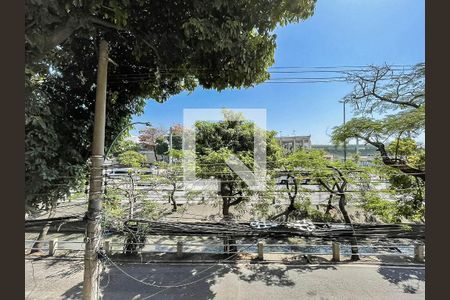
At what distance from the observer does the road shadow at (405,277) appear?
3659mm

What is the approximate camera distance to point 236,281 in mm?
3902

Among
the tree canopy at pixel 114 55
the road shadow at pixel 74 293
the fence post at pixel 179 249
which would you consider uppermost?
the tree canopy at pixel 114 55

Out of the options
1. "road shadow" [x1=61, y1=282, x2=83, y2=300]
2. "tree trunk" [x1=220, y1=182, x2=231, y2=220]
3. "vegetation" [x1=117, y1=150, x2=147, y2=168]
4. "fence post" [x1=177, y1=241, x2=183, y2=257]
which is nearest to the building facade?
"tree trunk" [x1=220, y1=182, x2=231, y2=220]

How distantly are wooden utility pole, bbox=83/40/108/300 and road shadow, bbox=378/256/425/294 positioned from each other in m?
4.54

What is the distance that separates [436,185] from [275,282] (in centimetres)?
389

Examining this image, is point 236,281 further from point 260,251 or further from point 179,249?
point 179,249

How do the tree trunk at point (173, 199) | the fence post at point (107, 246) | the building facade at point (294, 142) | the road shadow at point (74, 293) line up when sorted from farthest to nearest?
the building facade at point (294, 142), the tree trunk at point (173, 199), the fence post at point (107, 246), the road shadow at point (74, 293)

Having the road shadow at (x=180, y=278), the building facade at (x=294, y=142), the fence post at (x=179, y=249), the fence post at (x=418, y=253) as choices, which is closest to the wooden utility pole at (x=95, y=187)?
the road shadow at (x=180, y=278)

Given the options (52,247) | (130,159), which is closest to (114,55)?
(130,159)

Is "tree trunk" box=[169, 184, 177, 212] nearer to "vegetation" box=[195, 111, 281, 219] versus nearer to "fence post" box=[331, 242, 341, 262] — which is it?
"vegetation" box=[195, 111, 281, 219]

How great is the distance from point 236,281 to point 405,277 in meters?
2.96

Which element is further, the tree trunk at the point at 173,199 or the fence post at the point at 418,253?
the tree trunk at the point at 173,199

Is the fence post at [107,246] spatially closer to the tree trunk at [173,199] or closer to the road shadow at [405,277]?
the tree trunk at [173,199]

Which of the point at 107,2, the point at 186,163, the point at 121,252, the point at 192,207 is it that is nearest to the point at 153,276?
the point at 121,252
